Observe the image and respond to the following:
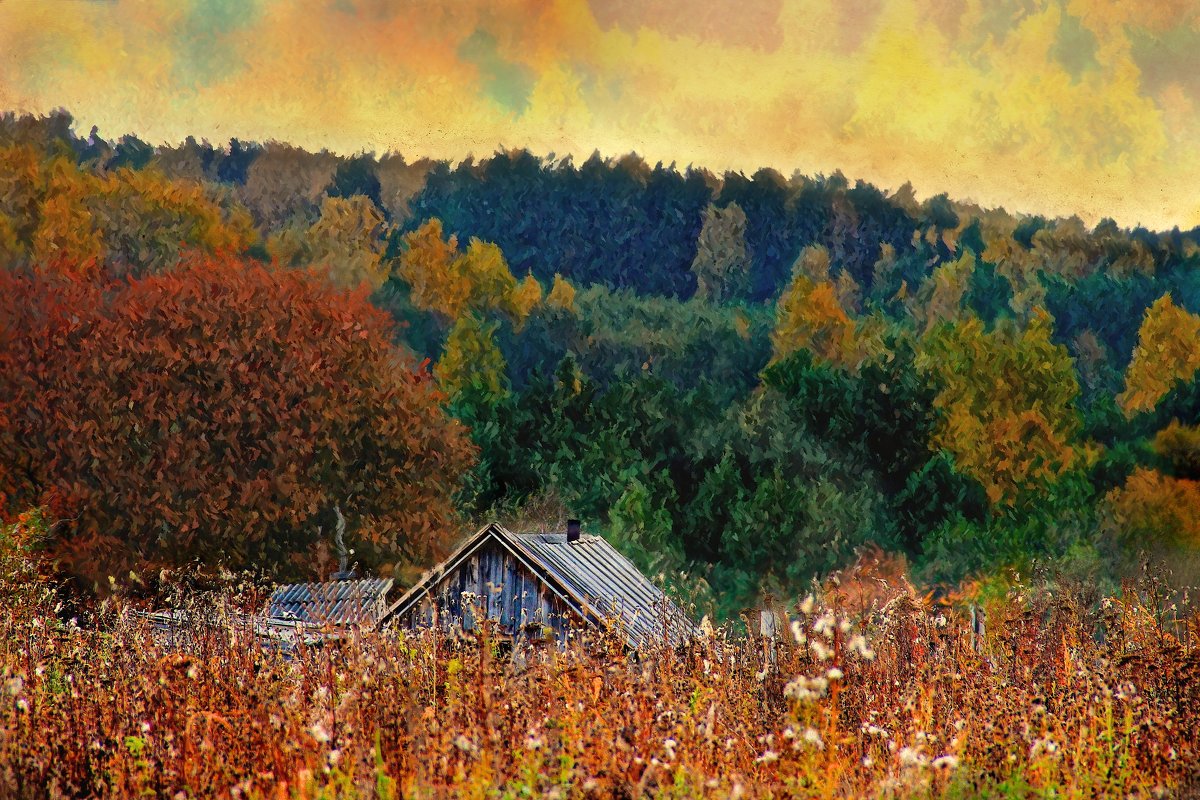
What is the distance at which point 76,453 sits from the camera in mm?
26531

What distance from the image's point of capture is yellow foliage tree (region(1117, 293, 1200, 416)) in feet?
163

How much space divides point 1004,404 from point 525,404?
14067 millimetres

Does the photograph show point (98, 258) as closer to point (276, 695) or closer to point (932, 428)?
point (932, 428)

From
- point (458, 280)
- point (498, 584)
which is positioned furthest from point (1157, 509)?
point (458, 280)

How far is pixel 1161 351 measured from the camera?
51.5 m

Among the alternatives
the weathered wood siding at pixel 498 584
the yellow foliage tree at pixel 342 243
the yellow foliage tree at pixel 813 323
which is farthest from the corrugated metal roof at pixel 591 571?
the yellow foliage tree at pixel 813 323

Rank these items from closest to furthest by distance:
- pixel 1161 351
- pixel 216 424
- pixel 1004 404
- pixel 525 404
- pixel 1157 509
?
pixel 216 424 < pixel 1157 509 < pixel 525 404 < pixel 1004 404 < pixel 1161 351

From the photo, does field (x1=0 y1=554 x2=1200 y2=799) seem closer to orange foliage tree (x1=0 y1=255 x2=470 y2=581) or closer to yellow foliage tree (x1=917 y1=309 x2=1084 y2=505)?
orange foliage tree (x1=0 y1=255 x2=470 y2=581)

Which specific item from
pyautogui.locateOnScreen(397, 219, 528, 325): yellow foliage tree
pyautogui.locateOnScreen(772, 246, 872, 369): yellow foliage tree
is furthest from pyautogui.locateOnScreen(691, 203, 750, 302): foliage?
pyautogui.locateOnScreen(772, 246, 872, 369): yellow foliage tree

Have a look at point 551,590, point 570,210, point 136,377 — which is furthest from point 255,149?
point 551,590

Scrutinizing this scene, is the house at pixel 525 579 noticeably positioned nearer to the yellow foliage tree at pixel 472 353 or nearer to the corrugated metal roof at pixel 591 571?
the corrugated metal roof at pixel 591 571

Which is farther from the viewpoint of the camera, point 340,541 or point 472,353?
point 472,353

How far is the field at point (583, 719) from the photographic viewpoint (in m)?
5.55

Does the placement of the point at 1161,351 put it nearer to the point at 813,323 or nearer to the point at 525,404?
the point at 813,323
